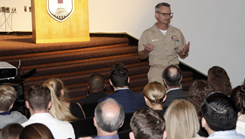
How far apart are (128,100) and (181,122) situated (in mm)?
1123

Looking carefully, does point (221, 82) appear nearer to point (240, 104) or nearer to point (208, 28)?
point (240, 104)

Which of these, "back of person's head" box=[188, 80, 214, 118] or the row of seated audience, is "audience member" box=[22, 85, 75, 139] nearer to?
the row of seated audience

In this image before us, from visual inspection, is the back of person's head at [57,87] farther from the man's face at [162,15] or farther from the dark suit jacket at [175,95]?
the man's face at [162,15]

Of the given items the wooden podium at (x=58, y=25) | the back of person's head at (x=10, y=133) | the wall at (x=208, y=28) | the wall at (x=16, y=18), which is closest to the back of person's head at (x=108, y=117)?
the back of person's head at (x=10, y=133)

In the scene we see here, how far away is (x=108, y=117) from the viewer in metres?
1.85

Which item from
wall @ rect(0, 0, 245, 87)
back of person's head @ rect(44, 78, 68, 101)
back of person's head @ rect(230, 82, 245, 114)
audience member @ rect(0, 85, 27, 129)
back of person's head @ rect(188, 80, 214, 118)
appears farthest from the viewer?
wall @ rect(0, 0, 245, 87)

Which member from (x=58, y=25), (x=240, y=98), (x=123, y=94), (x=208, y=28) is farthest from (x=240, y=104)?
(x=58, y=25)

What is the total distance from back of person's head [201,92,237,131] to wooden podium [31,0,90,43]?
493 cm

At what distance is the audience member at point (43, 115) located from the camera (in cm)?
221

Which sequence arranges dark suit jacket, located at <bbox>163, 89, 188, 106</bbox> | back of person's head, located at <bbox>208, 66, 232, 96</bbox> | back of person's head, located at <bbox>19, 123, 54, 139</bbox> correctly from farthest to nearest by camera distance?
1. back of person's head, located at <bbox>208, 66, 232, 96</bbox>
2. dark suit jacket, located at <bbox>163, 89, 188, 106</bbox>
3. back of person's head, located at <bbox>19, 123, 54, 139</bbox>

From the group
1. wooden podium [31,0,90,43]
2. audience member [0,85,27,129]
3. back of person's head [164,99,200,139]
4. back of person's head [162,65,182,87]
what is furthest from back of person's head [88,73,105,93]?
wooden podium [31,0,90,43]

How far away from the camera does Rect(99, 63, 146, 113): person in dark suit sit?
3.08 m

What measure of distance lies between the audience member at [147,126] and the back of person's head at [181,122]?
1.09ft

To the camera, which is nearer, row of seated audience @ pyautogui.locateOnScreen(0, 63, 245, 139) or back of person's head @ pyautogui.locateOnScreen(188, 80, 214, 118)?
row of seated audience @ pyautogui.locateOnScreen(0, 63, 245, 139)
